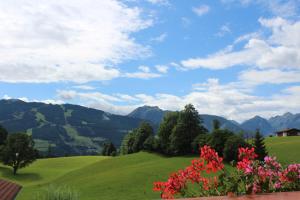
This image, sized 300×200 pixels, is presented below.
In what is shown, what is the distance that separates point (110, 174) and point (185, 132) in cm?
1974

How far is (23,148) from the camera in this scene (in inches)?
3627

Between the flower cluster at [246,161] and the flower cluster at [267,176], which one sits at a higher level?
the flower cluster at [246,161]

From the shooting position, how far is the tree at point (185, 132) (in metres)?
82.8

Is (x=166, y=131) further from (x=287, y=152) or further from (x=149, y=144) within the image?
(x=287, y=152)

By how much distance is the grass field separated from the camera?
51250mm

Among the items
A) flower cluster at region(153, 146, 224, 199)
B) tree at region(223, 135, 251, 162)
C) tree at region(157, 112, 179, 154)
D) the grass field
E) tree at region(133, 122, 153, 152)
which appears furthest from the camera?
tree at region(133, 122, 153, 152)

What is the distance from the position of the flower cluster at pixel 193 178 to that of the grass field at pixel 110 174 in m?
31.1

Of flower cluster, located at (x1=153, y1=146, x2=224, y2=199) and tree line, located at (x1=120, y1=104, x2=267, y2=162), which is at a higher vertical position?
tree line, located at (x1=120, y1=104, x2=267, y2=162)

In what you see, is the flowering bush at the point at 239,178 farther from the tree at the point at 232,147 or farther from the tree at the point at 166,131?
the tree at the point at 166,131

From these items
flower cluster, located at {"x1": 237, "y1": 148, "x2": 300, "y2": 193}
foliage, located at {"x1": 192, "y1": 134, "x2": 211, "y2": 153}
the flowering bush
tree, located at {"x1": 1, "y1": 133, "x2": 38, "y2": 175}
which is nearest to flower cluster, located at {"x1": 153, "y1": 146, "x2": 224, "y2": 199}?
the flowering bush

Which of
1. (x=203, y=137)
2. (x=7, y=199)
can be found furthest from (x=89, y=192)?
(x=203, y=137)

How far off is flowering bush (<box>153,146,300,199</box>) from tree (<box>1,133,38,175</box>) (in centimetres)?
8323

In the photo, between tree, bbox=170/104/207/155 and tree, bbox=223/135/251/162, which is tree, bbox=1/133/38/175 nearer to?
tree, bbox=170/104/207/155

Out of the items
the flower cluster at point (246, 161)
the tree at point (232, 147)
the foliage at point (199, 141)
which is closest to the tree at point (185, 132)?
the foliage at point (199, 141)
